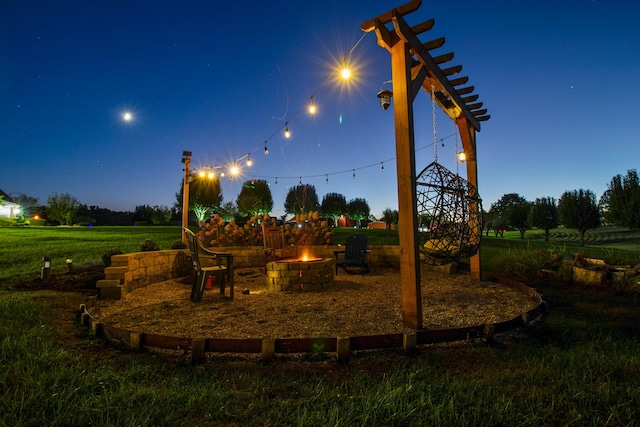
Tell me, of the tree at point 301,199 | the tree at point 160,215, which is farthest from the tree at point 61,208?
the tree at point 301,199

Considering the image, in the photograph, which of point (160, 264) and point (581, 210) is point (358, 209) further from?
point (160, 264)

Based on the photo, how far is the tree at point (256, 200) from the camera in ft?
122

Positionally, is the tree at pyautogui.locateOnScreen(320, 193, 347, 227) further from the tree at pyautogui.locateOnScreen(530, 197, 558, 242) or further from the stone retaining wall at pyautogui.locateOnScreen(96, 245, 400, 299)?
the stone retaining wall at pyautogui.locateOnScreen(96, 245, 400, 299)

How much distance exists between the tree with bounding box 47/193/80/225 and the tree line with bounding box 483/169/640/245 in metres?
34.7

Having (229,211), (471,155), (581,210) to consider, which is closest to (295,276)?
(471,155)

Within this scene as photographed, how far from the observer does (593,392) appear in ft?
6.41

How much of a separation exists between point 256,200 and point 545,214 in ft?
93.6

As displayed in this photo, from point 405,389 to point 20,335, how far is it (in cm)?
333

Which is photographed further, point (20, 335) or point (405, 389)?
point (20, 335)

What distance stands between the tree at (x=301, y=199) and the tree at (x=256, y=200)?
8.40m

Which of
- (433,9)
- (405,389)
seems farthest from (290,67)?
(405,389)

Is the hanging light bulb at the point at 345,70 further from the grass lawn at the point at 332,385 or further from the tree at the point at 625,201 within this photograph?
the tree at the point at 625,201

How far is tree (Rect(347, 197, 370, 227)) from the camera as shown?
5162 centimetres

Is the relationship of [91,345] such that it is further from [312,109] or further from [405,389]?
[312,109]
